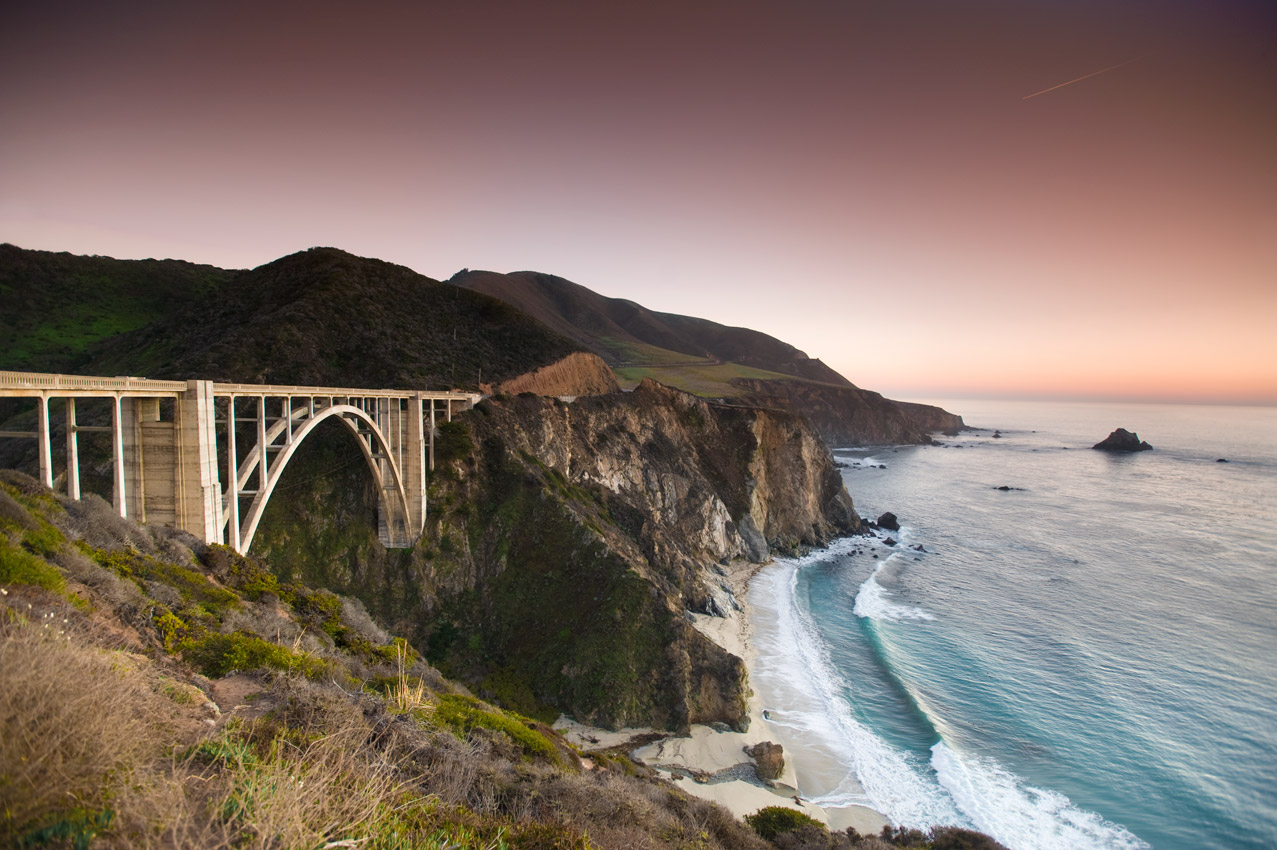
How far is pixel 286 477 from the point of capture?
101 feet

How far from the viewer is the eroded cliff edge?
2655 centimetres

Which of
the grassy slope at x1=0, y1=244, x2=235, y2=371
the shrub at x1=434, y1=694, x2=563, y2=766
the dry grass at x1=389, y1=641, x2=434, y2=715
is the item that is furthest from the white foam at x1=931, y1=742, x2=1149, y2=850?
the grassy slope at x1=0, y1=244, x2=235, y2=371

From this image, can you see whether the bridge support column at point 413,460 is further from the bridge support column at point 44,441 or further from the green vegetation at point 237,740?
the bridge support column at point 44,441

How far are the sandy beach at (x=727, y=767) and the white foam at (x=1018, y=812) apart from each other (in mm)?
4212

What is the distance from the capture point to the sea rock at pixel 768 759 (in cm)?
2255

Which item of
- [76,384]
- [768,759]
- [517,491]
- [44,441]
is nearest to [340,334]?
[517,491]

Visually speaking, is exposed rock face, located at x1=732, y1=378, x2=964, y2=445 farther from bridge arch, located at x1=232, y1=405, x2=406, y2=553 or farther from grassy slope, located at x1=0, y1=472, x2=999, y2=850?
grassy slope, located at x1=0, y1=472, x2=999, y2=850

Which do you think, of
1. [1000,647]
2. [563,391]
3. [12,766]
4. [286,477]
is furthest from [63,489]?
[1000,647]

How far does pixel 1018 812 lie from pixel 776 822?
→ 1228 cm

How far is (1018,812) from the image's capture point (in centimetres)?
2158

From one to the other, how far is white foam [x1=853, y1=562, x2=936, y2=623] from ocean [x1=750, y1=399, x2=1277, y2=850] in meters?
0.24

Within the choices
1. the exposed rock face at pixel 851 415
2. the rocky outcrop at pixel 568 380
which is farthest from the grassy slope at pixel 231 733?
the exposed rock face at pixel 851 415

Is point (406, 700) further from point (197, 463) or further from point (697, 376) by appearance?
point (697, 376)

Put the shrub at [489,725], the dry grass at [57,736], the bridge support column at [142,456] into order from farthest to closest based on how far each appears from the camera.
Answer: the bridge support column at [142,456], the shrub at [489,725], the dry grass at [57,736]
